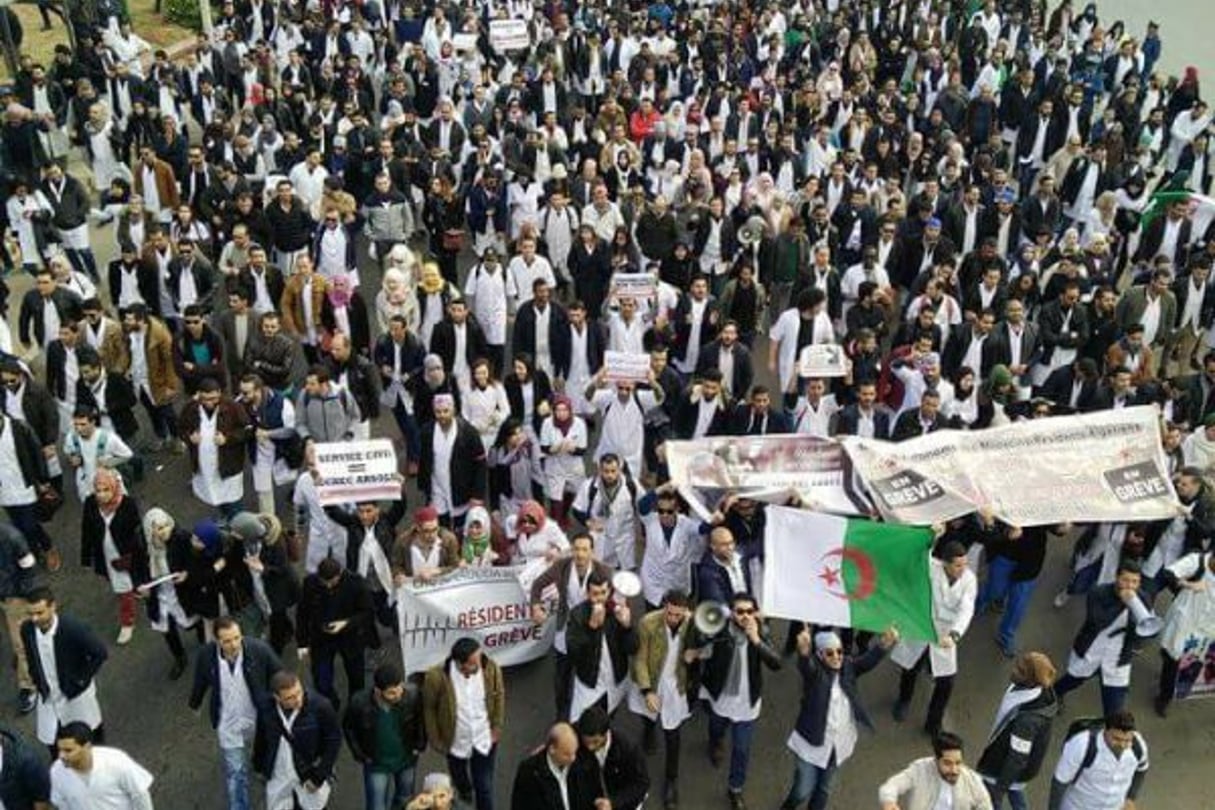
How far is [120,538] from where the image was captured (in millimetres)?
8242

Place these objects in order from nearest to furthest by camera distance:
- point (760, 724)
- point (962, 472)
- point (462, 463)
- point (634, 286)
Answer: point (760, 724), point (962, 472), point (462, 463), point (634, 286)

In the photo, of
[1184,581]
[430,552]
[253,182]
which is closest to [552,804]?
[430,552]

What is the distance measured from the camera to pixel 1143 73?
71.9 ft

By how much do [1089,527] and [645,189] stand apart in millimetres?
7202

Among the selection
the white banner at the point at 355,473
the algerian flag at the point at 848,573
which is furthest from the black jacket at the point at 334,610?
the algerian flag at the point at 848,573

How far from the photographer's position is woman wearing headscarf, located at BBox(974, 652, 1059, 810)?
6.78 metres

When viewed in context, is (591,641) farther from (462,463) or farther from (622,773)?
(462,463)

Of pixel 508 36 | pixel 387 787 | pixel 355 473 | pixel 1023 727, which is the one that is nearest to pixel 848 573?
pixel 1023 727

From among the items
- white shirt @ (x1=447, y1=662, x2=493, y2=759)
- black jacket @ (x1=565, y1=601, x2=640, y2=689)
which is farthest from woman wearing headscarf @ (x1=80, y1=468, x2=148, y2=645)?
black jacket @ (x1=565, y1=601, x2=640, y2=689)

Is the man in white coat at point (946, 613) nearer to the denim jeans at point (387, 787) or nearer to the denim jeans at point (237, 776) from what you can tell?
the denim jeans at point (387, 787)

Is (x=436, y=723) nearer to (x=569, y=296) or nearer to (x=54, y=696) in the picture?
(x=54, y=696)

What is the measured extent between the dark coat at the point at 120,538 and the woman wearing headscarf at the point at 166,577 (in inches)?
2.6

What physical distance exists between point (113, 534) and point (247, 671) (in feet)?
6.74

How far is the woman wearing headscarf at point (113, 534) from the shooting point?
810 centimetres
